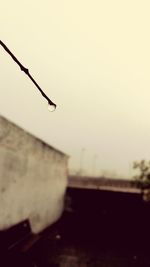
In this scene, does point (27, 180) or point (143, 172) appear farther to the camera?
point (143, 172)

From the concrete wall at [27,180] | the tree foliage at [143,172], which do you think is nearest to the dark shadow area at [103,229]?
the concrete wall at [27,180]

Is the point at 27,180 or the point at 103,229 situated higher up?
the point at 27,180

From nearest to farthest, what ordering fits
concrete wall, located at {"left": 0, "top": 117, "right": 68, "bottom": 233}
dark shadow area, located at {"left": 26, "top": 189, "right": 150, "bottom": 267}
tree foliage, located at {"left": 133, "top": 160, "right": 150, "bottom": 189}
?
concrete wall, located at {"left": 0, "top": 117, "right": 68, "bottom": 233} < dark shadow area, located at {"left": 26, "top": 189, "right": 150, "bottom": 267} < tree foliage, located at {"left": 133, "top": 160, "right": 150, "bottom": 189}

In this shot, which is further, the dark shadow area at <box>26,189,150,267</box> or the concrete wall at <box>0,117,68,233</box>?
the dark shadow area at <box>26,189,150,267</box>

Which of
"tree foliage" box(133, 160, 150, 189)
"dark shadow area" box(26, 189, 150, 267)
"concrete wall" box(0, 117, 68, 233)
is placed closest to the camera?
"concrete wall" box(0, 117, 68, 233)

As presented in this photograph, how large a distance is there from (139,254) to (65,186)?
5.54m

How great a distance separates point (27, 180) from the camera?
8711 millimetres

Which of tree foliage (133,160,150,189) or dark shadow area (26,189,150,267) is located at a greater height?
tree foliage (133,160,150,189)

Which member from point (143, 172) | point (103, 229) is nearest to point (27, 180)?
point (103, 229)

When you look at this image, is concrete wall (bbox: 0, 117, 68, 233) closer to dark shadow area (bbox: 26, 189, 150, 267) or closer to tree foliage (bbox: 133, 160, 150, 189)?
dark shadow area (bbox: 26, 189, 150, 267)

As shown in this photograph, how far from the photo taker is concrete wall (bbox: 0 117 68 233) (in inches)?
277

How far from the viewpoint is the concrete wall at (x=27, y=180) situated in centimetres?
705

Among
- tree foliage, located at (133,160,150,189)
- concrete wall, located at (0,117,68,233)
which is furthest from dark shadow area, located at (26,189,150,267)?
tree foliage, located at (133,160,150,189)

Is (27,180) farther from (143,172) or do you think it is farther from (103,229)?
(143,172)
